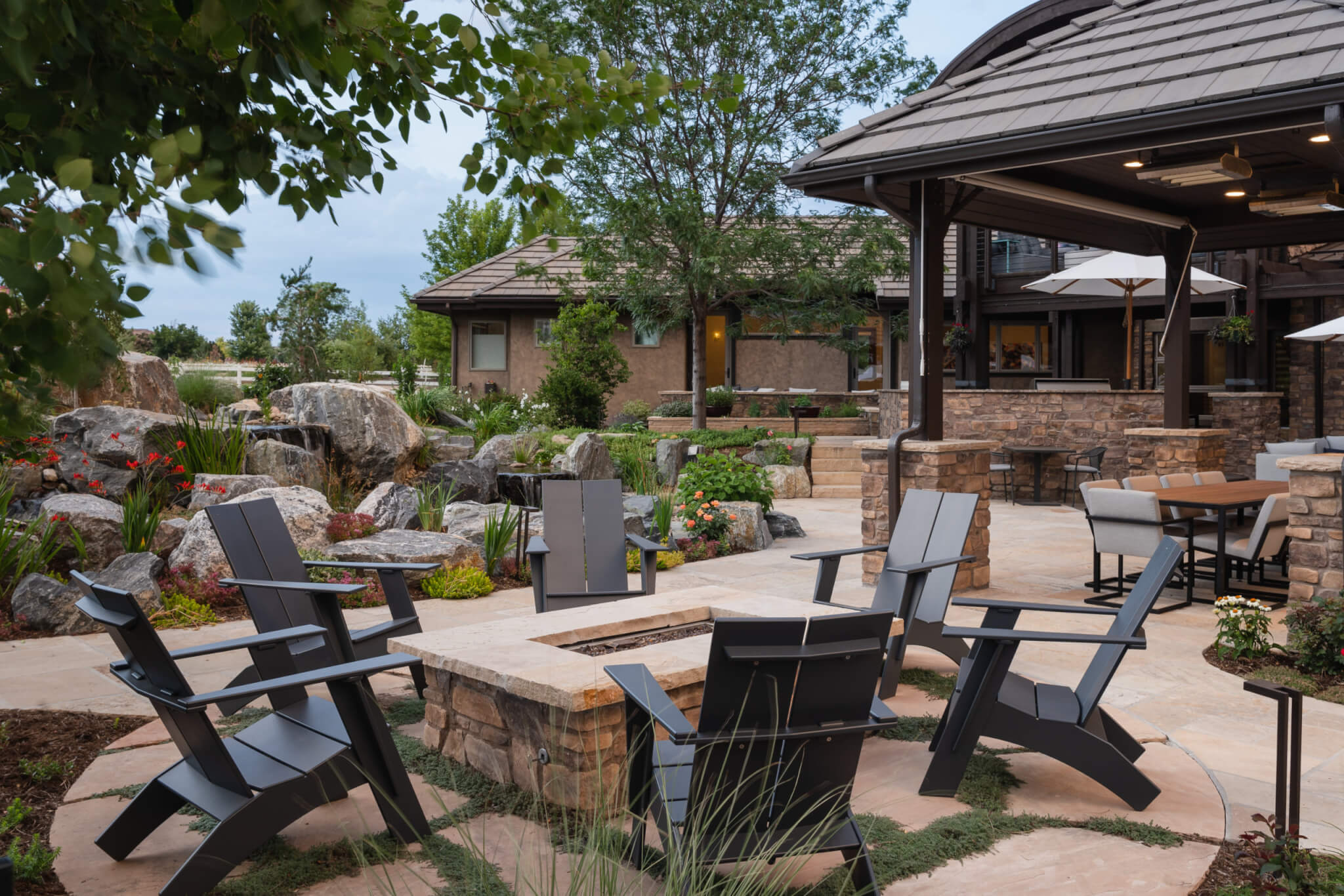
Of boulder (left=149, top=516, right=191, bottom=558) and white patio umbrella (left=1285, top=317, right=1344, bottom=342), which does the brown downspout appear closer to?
boulder (left=149, top=516, right=191, bottom=558)

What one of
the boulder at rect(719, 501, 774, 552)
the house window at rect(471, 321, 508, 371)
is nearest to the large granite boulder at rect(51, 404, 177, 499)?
the boulder at rect(719, 501, 774, 552)

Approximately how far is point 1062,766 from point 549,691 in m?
2.06

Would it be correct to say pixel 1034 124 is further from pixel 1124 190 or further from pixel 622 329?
pixel 622 329

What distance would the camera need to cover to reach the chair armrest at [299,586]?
158 inches

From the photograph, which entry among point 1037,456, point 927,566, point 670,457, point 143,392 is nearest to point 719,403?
point 670,457

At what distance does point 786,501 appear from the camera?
13641mm

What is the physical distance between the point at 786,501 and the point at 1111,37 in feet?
24.5

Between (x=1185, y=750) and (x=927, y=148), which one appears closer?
(x=1185, y=750)

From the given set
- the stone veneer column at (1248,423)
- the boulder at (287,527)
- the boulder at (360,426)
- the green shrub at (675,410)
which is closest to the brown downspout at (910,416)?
the boulder at (287,527)

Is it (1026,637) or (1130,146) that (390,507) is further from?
(1026,637)

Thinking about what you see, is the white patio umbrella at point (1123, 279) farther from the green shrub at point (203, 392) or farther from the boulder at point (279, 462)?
Answer: the green shrub at point (203, 392)

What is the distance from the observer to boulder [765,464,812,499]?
14.0 meters

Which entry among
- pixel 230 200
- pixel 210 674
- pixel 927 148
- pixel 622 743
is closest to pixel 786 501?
pixel 927 148

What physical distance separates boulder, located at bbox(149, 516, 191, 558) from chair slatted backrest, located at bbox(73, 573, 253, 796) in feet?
15.0
